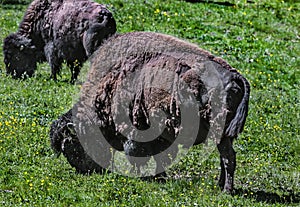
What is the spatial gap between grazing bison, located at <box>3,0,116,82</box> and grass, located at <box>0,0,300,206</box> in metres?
0.51

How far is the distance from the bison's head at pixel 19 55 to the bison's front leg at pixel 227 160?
7.82m

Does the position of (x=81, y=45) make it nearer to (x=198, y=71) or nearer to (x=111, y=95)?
(x=111, y=95)

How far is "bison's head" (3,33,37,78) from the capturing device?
15211 millimetres

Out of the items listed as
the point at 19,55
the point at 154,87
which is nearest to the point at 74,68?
the point at 19,55

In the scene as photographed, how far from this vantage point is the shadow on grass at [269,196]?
851 centimetres

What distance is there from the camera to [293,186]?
9266 mm

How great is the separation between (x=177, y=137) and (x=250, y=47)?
30.3 feet

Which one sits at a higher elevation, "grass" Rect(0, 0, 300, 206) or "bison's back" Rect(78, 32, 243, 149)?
"bison's back" Rect(78, 32, 243, 149)

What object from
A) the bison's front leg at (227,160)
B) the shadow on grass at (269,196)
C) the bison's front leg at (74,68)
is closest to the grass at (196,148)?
the shadow on grass at (269,196)

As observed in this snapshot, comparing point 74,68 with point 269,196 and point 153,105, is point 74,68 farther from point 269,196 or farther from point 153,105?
point 269,196

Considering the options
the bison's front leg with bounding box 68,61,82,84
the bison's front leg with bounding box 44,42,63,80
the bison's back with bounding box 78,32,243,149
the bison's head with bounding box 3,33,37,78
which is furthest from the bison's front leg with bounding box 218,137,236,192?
the bison's head with bounding box 3,33,37,78

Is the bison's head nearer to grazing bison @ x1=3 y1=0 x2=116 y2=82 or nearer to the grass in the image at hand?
grazing bison @ x1=3 y1=0 x2=116 y2=82

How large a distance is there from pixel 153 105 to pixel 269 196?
1.95 m

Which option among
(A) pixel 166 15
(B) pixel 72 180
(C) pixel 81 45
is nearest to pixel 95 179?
(B) pixel 72 180
